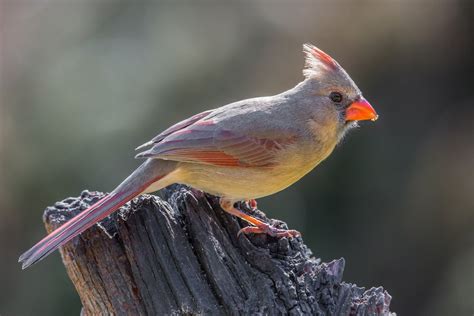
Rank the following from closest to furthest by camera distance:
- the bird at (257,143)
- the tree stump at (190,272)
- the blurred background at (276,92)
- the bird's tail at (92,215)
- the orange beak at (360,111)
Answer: the tree stump at (190,272) → the bird's tail at (92,215) → the bird at (257,143) → the orange beak at (360,111) → the blurred background at (276,92)

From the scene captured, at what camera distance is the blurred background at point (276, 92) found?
20.3 feet

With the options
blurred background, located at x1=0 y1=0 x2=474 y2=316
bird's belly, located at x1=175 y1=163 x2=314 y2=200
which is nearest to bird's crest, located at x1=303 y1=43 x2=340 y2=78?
bird's belly, located at x1=175 y1=163 x2=314 y2=200

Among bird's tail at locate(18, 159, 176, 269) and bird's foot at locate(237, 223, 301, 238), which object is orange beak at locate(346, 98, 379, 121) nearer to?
bird's foot at locate(237, 223, 301, 238)

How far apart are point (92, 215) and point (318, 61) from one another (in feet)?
4.74

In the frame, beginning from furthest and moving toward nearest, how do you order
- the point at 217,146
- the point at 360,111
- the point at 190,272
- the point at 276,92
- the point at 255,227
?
the point at 276,92
the point at 360,111
the point at 217,146
the point at 255,227
the point at 190,272

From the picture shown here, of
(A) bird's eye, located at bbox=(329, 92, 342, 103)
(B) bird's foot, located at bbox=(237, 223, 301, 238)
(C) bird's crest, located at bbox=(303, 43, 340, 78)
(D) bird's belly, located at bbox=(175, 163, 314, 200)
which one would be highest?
(C) bird's crest, located at bbox=(303, 43, 340, 78)

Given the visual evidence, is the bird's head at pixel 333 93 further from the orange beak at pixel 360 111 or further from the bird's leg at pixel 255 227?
the bird's leg at pixel 255 227

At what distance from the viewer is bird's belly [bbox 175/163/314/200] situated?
12.1 ft

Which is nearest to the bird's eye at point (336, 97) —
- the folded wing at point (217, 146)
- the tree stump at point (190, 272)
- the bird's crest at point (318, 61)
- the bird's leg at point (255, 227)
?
the bird's crest at point (318, 61)

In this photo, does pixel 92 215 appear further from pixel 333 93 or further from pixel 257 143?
pixel 333 93

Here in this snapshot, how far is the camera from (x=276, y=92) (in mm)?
6777

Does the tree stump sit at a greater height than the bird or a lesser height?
lesser

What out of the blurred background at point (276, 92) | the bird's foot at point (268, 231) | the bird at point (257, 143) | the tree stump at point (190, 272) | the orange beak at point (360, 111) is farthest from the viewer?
the blurred background at point (276, 92)

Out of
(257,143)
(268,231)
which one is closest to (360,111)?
(257,143)
